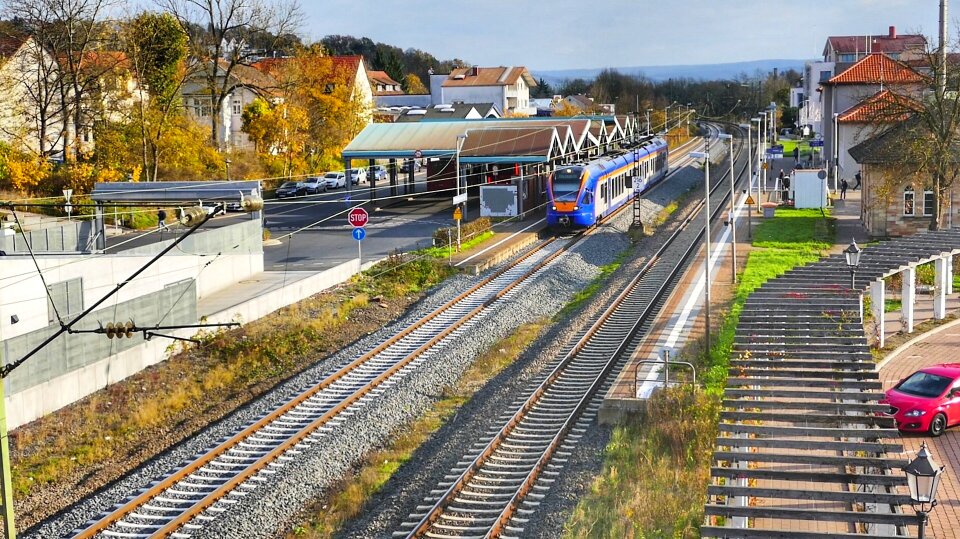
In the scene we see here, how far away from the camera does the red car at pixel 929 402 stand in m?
15.7

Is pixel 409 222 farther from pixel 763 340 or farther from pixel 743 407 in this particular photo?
pixel 743 407

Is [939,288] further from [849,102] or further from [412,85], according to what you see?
[412,85]

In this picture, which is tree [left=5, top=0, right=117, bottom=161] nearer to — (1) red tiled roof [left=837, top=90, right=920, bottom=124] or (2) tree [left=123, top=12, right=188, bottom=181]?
(2) tree [left=123, top=12, right=188, bottom=181]

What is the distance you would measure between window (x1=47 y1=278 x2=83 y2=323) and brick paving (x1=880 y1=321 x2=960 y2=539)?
1581 cm

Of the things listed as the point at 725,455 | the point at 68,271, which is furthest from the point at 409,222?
the point at 725,455

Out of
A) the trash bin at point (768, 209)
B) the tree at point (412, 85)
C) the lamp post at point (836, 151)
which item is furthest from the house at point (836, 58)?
the tree at point (412, 85)

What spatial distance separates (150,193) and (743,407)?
886 inches

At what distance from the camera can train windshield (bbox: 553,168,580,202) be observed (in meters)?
37.8

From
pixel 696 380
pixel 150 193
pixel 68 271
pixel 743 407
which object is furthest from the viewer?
pixel 150 193

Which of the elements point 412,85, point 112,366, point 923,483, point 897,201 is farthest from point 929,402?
point 412,85

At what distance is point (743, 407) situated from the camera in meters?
13.9

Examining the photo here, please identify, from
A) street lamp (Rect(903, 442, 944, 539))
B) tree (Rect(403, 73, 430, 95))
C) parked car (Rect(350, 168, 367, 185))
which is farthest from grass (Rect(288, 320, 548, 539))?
tree (Rect(403, 73, 430, 95))

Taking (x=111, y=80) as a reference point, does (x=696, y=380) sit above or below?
below

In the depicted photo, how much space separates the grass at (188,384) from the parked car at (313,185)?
87.1ft
